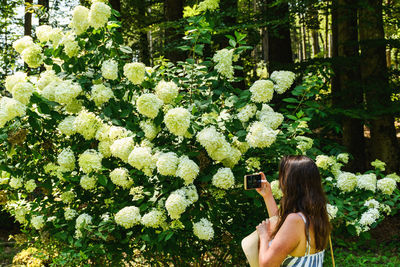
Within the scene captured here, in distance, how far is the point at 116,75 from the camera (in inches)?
138

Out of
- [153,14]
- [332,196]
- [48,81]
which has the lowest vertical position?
[332,196]

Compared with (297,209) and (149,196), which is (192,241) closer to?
(149,196)

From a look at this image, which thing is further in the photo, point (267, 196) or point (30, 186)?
point (30, 186)

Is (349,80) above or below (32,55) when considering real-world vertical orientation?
below

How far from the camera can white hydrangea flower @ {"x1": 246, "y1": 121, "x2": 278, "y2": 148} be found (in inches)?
117

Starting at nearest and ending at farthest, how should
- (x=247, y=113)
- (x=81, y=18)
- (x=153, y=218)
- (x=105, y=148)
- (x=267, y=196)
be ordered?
1. (x=267, y=196)
2. (x=153, y=218)
3. (x=247, y=113)
4. (x=105, y=148)
5. (x=81, y=18)

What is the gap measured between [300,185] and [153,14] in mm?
12233

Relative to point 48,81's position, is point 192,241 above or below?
below

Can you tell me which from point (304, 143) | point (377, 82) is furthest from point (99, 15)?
point (377, 82)

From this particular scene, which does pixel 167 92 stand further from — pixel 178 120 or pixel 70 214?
A: pixel 70 214

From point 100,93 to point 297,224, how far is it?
2.04 metres

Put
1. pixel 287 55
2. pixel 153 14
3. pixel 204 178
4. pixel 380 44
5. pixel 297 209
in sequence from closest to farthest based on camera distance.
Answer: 1. pixel 297 209
2. pixel 204 178
3. pixel 380 44
4. pixel 287 55
5. pixel 153 14

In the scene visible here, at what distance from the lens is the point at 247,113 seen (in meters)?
3.23

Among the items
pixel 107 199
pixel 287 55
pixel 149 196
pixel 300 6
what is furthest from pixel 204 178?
pixel 287 55
